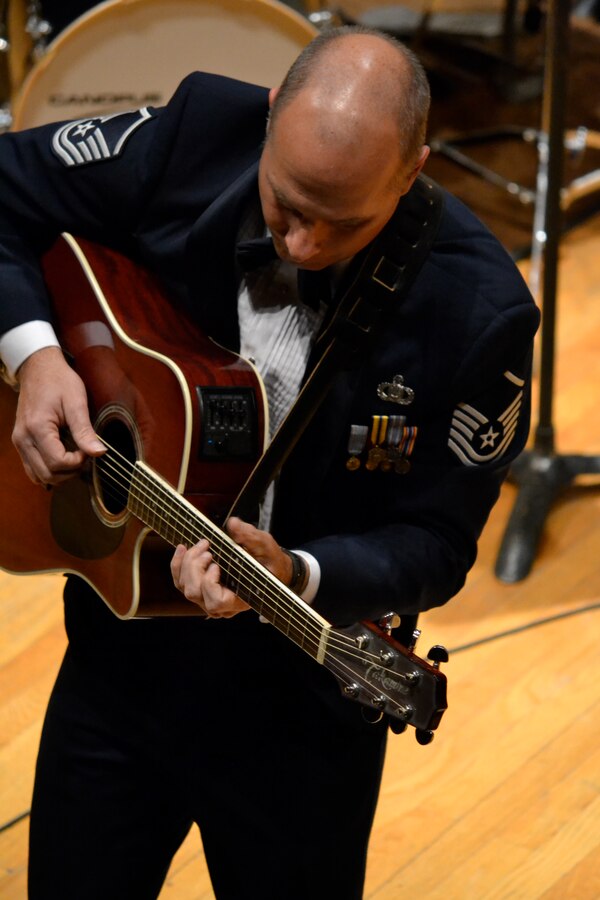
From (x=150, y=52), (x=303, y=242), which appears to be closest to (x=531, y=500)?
(x=150, y=52)

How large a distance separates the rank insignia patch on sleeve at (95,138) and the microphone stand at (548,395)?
1.48 meters

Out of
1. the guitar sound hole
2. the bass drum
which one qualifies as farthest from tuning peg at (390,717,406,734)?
the bass drum

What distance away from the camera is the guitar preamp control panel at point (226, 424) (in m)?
1.53

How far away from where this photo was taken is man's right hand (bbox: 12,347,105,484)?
1.64m

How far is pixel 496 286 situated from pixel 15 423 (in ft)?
2.38

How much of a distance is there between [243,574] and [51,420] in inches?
14.8

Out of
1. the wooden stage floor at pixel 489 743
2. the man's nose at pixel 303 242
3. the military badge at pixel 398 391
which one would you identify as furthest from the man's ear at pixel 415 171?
the wooden stage floor at pixel 489 743

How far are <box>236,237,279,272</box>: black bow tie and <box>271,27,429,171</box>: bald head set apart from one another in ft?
0.53

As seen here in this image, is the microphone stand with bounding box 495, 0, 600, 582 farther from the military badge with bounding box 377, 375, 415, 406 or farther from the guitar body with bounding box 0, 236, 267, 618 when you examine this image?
the military badge with bounding box 377, 375, 415, 406

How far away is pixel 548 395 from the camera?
10.7ft

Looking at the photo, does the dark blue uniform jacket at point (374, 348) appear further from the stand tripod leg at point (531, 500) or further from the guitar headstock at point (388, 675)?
the stand tripod leg at point (531, 500)

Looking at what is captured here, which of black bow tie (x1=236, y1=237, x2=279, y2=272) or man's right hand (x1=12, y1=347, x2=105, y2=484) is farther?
man's right hand (x1=12, y1=347, x2=105, y2=484)

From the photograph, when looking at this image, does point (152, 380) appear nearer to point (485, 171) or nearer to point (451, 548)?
point (451, 548)

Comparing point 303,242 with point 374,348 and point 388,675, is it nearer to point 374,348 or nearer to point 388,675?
point 374,348
